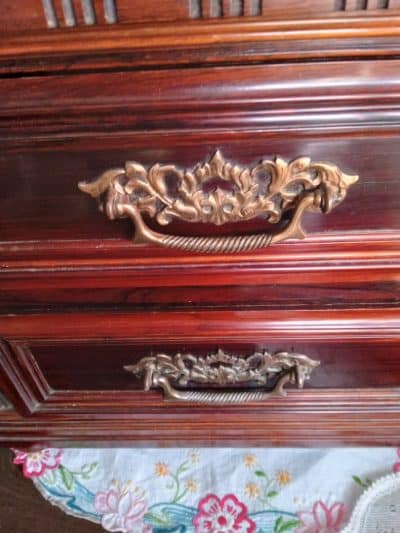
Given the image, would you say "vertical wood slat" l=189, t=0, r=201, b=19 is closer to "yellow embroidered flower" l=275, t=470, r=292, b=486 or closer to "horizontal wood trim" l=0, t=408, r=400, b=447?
"horizontal wood trim" l=0, t=408, r=400, b=447

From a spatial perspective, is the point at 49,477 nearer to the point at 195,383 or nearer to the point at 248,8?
the point at 195,383

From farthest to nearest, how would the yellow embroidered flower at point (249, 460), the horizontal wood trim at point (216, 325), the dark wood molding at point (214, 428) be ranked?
the yellow embroidered flower at point (249, 460) → the dark wood molding at point (214, 428) → the horizontal wood trim at point (216, 325)

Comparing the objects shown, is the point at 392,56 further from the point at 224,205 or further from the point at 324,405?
the point at 324,405

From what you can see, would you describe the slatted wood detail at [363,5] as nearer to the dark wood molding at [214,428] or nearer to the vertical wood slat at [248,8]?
the vertical wood slat at [248,8]

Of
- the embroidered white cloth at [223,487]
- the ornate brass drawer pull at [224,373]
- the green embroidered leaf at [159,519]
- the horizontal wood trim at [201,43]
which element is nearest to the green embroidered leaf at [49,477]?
the embroidered white cloth at [223,487]

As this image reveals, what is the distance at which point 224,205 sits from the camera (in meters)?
0.41

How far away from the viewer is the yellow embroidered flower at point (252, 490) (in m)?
0.75

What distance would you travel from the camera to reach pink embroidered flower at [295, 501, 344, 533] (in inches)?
28.5

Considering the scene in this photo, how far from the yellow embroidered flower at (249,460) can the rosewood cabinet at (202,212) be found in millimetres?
115

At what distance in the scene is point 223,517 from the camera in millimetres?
745

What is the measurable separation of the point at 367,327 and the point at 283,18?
1.03ft

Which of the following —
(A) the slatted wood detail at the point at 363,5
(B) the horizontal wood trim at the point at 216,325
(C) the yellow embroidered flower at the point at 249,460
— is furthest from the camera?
(C) the yellow embroidered flower at the point at 249,460

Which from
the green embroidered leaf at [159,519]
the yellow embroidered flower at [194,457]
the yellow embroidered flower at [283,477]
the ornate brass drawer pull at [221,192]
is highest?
the ornate brass drawer pull at [221,192]

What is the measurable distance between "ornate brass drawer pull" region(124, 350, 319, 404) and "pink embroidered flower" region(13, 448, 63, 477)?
0.87 ft
